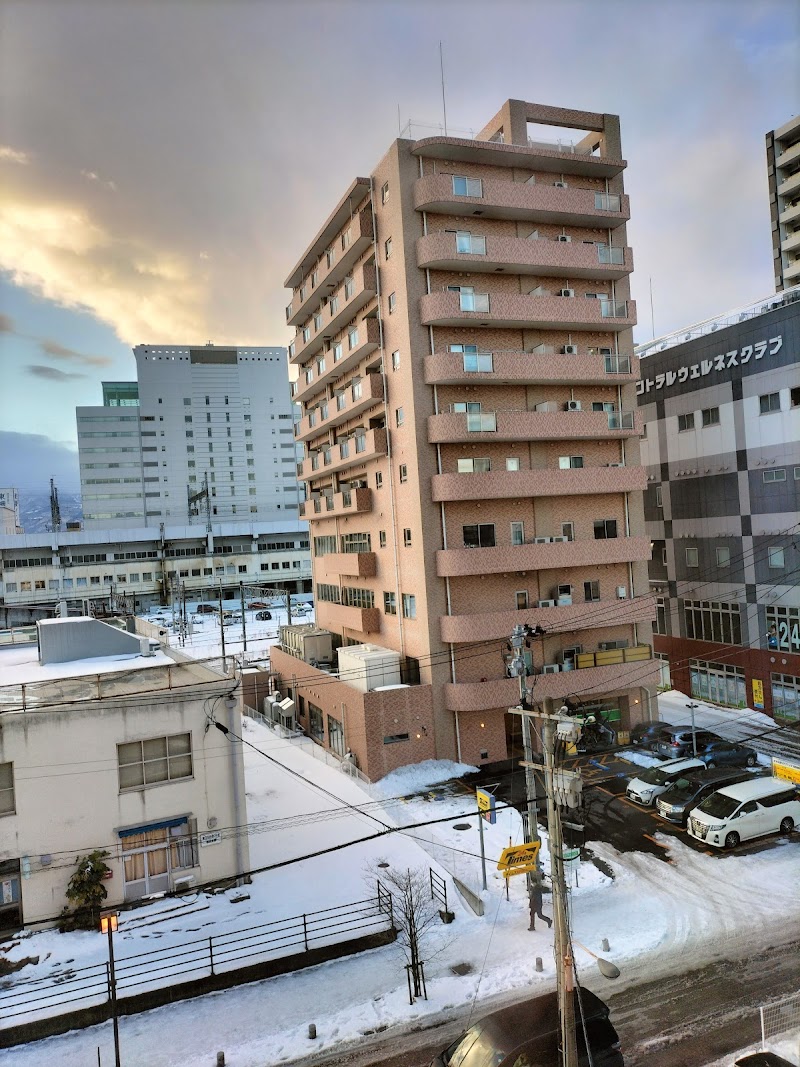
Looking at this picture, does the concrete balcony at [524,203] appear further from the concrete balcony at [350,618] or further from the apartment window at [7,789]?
the apartment window at [7,789]

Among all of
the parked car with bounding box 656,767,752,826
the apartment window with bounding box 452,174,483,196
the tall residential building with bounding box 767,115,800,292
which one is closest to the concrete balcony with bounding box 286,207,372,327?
the apartment window with bounding box 452,174,483,196

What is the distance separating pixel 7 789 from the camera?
1734 cm

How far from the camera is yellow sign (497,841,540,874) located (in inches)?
567

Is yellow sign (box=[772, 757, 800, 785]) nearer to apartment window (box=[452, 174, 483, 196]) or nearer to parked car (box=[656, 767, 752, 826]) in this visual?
parked car (box=[656, 767, 752, 826])

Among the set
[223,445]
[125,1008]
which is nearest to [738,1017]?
[125,1008]

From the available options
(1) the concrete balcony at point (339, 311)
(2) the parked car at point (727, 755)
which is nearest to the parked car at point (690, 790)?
(2) the parked car at point (727, 755)

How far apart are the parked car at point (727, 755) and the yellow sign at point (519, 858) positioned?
1521cm

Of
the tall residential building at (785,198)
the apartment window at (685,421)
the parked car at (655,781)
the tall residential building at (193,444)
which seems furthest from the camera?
the tall residential building at (193,444)

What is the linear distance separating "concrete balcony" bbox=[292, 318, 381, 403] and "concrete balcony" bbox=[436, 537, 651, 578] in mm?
11825

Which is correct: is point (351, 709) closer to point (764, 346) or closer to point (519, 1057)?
point (519, 1057)

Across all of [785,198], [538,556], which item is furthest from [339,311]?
[785,198]

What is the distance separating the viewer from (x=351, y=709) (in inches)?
1186

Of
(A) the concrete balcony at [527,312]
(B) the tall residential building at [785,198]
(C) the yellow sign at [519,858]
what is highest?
(B) the tall residential building at [785,198]

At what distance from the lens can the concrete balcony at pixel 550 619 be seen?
97.0 ft
